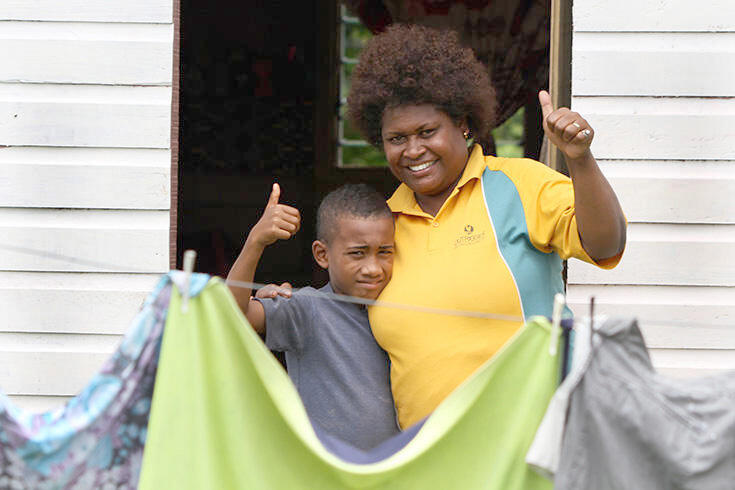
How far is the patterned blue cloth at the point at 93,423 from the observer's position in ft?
6.08

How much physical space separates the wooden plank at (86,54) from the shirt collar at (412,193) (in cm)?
106

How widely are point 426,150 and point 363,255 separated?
0.35 metres

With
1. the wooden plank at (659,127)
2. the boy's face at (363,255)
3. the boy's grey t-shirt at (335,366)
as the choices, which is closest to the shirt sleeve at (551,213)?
the boy's face at (363,255)

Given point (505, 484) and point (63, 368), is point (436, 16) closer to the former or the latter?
point (63, 368)

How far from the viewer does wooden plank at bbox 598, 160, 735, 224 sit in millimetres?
2994

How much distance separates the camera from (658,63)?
3.00m

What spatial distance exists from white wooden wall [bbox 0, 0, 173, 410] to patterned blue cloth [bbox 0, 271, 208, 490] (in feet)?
3.74

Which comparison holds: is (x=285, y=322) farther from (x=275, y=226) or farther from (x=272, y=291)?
(x=275, y=226)

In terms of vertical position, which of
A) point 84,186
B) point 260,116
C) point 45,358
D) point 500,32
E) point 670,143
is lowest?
point 45,358

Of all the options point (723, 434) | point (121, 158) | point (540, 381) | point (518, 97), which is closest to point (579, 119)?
point (540, 381)

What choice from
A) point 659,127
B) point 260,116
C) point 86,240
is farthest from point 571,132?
point 260,116

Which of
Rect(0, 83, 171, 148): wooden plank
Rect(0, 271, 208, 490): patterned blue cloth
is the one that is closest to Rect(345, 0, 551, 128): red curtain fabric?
Rect(0, 83, 171, 148): wooden plank

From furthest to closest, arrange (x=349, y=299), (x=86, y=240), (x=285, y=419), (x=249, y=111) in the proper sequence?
(x=249, y=111), (x=86, y=240), (x=349, y=299), (x=285, y=419)

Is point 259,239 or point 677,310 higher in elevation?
point 259,239
